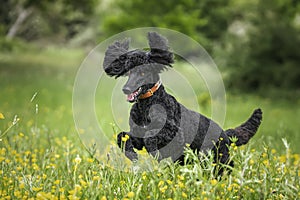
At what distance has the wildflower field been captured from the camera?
3.36 m

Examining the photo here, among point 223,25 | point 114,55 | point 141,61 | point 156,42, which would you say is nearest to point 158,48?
point 156,42

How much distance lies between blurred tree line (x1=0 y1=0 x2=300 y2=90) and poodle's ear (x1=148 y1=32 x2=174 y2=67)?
1232 cm

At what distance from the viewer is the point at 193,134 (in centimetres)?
410

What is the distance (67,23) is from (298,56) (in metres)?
20.3

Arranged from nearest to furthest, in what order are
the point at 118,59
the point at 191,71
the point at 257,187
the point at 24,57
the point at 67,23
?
the point at 257,187, the point at 118,59, the point at 191,71, the point at 24,57, the point at 67,23

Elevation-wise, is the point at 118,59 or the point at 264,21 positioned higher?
the point at 264,21

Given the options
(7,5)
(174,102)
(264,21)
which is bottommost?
(174,102)

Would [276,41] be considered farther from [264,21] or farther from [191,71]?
[191,71]

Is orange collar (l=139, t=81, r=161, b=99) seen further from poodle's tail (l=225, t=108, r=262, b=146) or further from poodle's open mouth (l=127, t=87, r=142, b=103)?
poodle's tail (l=225, t=108, r=262, b=146)

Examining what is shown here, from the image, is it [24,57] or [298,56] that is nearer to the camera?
[298,56]

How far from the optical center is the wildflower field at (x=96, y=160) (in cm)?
336

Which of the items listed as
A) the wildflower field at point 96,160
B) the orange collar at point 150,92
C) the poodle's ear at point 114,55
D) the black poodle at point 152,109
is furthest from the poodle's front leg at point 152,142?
the poodle's ear at point 114,55

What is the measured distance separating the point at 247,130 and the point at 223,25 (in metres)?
22.3

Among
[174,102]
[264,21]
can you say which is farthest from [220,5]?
[174,102]
